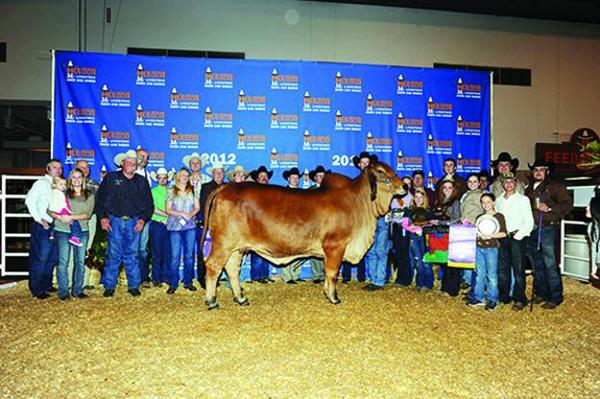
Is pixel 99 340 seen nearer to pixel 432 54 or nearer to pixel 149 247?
pixel 149 247

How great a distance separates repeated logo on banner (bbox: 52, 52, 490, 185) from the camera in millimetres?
8789

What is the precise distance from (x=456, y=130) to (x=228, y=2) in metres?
7.27

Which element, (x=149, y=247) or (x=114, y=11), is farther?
(x=114, y=11)

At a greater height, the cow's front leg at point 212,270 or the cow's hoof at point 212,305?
the cow's front leg at point 212,270

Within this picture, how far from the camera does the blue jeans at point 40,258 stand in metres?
6.90

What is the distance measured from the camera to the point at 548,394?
12.3 ft

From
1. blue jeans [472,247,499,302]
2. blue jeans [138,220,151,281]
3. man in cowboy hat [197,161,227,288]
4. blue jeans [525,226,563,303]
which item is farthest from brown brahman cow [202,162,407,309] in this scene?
blue jeans [525,226,563,303]

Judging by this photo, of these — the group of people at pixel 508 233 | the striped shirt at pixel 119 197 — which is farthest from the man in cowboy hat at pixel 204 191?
the group of people at pixel 508 233

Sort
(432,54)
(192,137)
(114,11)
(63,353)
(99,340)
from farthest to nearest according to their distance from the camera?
(432,54) < (114,11) < (192,137) < (99,340) < (63,353)

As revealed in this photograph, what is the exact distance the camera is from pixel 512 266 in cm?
670

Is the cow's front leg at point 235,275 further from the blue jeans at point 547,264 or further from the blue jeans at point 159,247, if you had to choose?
the blue jeans at point 547,264

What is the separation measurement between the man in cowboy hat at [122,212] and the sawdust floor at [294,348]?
24.0 inches

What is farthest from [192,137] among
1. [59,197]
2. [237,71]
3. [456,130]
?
[456,130]

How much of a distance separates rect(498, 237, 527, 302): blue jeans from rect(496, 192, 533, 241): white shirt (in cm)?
15
